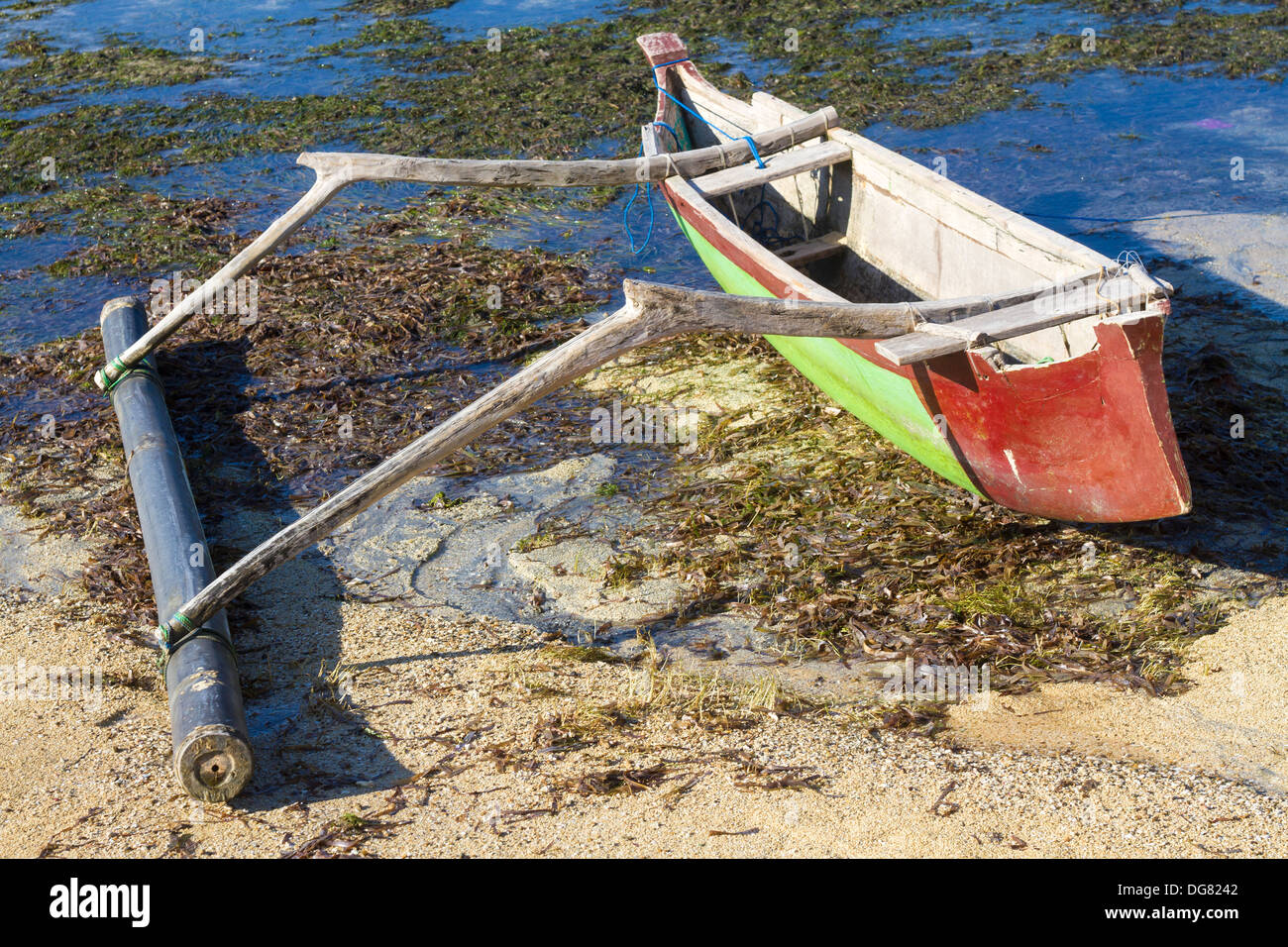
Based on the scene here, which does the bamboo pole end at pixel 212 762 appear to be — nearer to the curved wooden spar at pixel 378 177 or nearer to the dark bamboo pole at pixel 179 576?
the dark bamboo pole at pixel 179 576

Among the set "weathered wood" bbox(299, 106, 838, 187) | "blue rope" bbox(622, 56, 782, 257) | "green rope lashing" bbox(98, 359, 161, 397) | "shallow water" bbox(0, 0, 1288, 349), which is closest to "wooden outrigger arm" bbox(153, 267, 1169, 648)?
"weathered wood" bbox(299, 106, 838, 187)

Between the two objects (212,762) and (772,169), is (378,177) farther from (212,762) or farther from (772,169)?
(212,762)

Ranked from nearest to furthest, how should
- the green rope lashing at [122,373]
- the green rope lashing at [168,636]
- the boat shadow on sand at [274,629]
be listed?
the boat shadow on sand at [274,629], the green rope lashing at [168,636], the green rope lashing at [122,373]

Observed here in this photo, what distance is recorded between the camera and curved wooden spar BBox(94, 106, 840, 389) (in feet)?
22.6

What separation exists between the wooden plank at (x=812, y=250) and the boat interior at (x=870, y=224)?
10 mm

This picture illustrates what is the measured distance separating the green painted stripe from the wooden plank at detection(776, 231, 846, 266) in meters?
0.87

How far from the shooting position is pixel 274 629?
5.56m

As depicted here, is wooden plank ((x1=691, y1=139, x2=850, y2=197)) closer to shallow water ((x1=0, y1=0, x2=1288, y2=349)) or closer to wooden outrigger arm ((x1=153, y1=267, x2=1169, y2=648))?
shallow water ((x1=0, y1=0, x2=1288, y2=349))

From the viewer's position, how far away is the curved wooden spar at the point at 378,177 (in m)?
6.89

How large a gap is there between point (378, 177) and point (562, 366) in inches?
116

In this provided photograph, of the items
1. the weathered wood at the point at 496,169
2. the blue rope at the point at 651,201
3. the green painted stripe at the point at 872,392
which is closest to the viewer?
the green painted stripe at the point at 872,392

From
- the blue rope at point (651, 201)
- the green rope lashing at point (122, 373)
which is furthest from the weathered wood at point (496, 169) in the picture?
the green rope lashing at point (122, 373)

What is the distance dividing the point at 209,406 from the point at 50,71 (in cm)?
980
